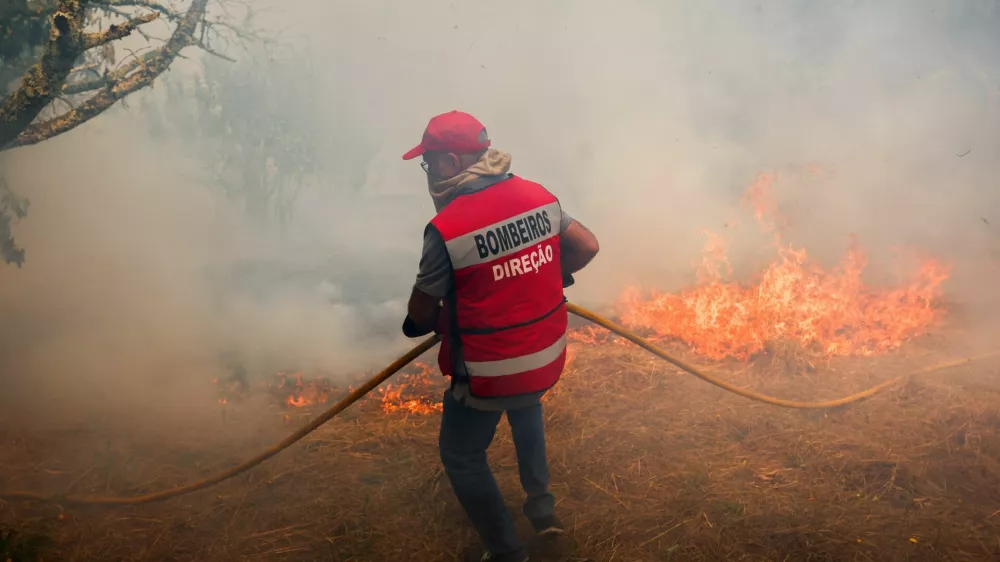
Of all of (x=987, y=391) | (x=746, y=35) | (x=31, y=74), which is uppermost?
(x=746, y=35)

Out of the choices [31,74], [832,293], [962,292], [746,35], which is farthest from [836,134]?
[31,74]

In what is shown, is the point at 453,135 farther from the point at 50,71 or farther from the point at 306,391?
the point at 306,391

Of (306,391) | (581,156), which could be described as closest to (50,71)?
(306,391)

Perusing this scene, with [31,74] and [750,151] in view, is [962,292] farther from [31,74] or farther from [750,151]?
[31,74]

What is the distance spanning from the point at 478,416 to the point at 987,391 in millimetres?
4552

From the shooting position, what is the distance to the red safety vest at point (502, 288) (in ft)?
9.36

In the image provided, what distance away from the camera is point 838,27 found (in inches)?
368

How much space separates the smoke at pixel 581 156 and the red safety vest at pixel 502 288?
3.95m

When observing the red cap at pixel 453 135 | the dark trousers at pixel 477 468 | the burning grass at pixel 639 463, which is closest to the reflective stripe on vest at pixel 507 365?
the dark trousers at pixel 477 468

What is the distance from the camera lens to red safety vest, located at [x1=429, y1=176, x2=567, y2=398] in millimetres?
2852

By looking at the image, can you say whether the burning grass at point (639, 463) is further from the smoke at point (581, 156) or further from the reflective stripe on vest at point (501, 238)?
the reflective stripe on vest at point (501, 238)

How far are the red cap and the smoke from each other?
4.09 m

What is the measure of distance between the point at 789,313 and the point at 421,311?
461cm

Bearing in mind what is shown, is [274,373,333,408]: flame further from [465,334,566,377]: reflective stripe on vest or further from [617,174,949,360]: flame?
[617,174,949,360]: flame
